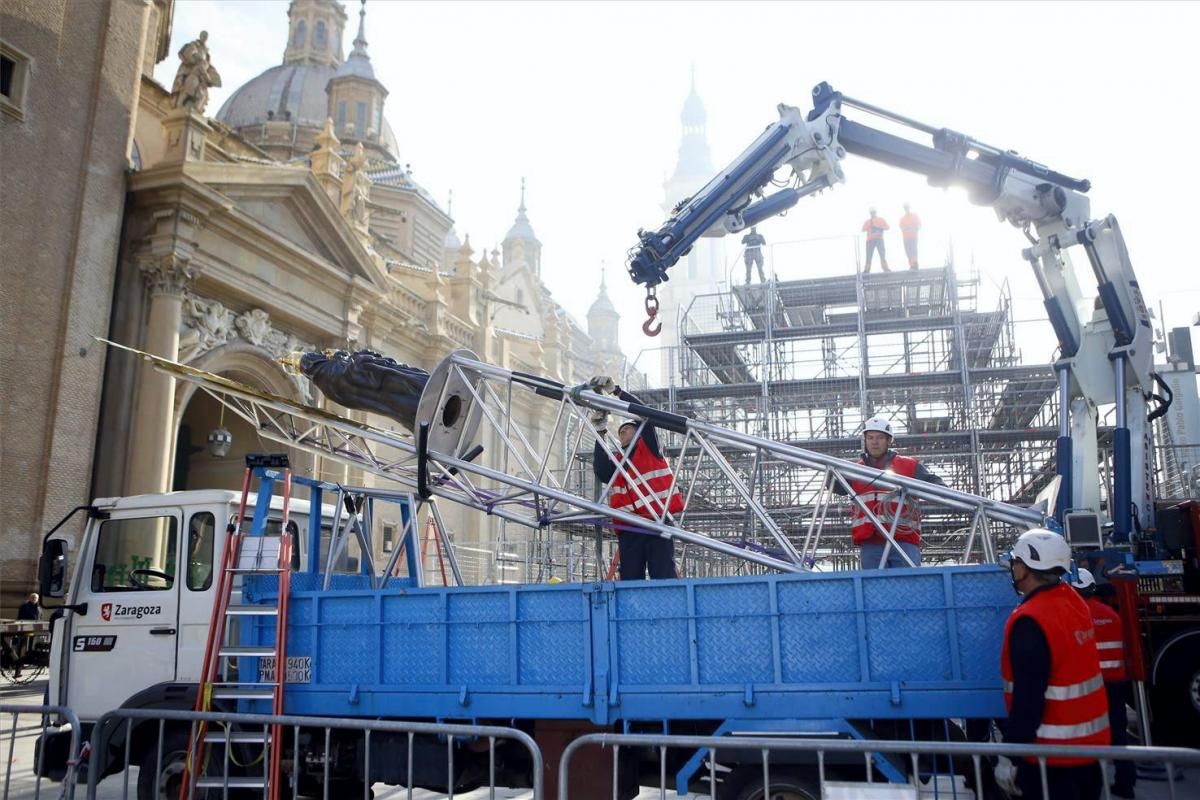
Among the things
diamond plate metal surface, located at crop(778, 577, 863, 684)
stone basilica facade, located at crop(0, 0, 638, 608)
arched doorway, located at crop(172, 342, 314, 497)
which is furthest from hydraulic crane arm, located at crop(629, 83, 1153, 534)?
arched doorway, located at crop(172, 342, 314, 497)

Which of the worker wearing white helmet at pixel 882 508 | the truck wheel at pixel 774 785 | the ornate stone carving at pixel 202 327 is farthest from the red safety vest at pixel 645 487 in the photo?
the ornate stone carving at pixel 202 327

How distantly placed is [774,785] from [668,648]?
1068 millimetres

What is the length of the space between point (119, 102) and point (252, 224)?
11.5 feet

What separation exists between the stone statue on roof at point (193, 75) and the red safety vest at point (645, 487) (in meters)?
16.3

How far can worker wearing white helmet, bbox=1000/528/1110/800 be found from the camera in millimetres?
4449

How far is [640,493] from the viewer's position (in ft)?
25.5

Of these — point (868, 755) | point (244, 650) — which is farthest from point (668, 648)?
point (244, 650)

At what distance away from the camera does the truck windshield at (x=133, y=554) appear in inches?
306

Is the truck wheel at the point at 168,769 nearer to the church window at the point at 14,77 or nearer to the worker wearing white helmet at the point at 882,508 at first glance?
the worker wearing white helmet at the point at 882,508

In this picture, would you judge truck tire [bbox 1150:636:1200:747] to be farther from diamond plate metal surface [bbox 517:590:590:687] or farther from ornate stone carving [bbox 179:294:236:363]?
ornate stone carving [bbox 179:294:236:363]

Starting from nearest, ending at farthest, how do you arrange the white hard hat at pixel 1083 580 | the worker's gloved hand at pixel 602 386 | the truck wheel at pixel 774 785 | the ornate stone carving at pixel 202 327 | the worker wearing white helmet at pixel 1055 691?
the worker wearing white helmet at pixel 1055 691
the truck wheel at pixel 774 785
the white hard hat at pixel 1083 580
the worker's gloved hand at pixel 602 386
the ornate stone carving at pixel 202 327

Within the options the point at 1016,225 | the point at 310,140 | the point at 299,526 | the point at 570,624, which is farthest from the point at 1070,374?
the point at 310,140

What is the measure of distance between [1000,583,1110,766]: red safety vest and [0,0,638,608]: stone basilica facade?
53.7 feet

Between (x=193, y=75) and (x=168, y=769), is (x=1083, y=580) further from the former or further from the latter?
(x=193, y=75)
